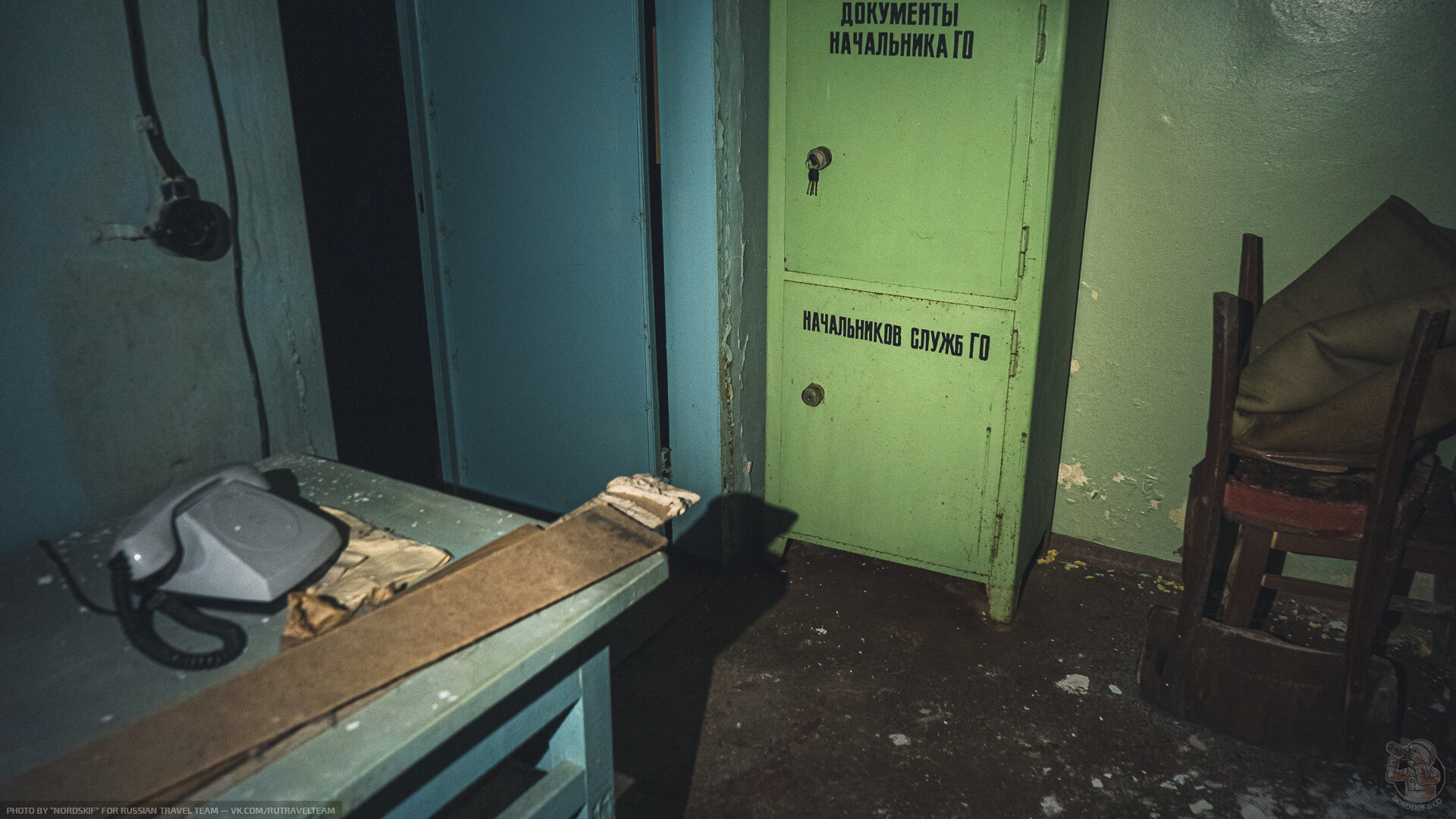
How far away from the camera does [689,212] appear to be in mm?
2559

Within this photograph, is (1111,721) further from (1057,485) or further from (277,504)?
(277,504)

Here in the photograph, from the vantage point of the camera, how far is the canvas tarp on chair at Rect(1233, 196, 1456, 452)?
186cm

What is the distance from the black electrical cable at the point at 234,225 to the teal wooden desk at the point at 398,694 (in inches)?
10.1

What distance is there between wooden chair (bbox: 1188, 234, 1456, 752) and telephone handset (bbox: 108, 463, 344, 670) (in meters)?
1.82

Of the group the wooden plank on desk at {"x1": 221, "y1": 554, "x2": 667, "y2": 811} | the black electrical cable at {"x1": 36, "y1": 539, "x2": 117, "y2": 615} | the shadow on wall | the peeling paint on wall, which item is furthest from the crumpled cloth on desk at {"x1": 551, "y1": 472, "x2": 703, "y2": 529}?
the peeling paint on wall

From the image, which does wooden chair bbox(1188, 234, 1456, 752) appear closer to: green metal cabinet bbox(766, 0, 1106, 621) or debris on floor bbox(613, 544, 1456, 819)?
debris on floor bbox(613, 544, 1456, 819)

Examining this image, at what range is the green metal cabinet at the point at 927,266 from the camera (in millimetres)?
2234

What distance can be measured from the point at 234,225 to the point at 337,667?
88 centimetres

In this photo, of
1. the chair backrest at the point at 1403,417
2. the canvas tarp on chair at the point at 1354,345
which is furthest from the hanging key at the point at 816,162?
the chair backrest at the point at 1403,417

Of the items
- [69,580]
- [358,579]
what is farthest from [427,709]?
[69,580]

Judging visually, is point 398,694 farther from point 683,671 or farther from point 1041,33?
point 1041,33

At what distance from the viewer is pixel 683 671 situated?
2463 millimetres

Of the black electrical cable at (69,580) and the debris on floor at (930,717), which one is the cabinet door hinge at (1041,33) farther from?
the black electrical cable at (69,580)

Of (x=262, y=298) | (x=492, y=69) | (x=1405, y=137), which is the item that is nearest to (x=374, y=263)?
(x=492, y=69)
